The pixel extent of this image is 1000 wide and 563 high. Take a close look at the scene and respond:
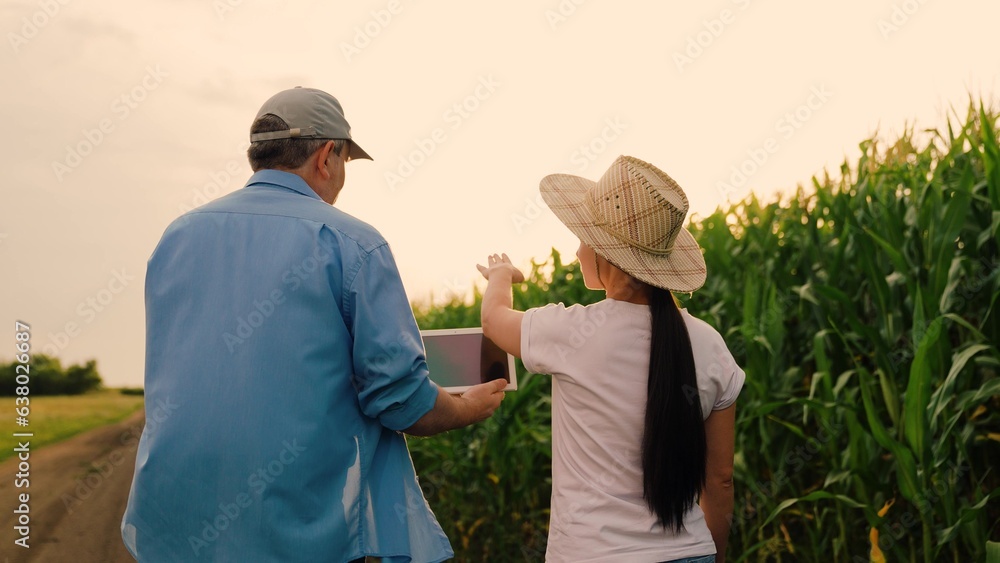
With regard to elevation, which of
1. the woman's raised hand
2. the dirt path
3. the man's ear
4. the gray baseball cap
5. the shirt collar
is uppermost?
the gray baseball cap

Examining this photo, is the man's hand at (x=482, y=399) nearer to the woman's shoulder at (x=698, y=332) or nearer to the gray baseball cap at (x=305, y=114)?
the woman's shoulder at (x=698, y=332)

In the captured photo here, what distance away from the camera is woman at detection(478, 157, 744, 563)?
181 cm

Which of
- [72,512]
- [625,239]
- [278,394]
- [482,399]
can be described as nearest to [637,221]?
[625,239]

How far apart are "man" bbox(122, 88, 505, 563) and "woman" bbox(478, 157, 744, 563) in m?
0.27

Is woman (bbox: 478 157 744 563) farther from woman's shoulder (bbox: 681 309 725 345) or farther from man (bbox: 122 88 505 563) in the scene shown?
man (bbox: 122 88 505 563)

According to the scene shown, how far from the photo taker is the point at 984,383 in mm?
3270

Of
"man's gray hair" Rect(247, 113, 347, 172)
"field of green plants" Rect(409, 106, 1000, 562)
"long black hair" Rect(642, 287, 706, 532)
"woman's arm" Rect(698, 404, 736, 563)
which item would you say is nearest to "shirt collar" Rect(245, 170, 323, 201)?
"man's gray hair" Rect(247, 113, 347, 172)

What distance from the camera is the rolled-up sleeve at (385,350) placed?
70.1 inches

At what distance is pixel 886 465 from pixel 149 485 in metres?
3.11

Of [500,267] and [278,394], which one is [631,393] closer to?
[500,267]

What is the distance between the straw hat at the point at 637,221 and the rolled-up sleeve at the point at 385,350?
18.0 inches

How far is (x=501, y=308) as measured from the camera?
202cm

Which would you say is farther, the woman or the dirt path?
the dirt path

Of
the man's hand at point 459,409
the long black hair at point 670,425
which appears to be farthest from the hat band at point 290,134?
the long black hair at point 670,425
